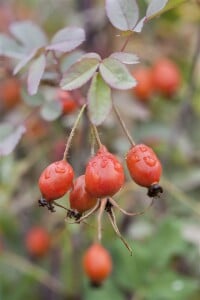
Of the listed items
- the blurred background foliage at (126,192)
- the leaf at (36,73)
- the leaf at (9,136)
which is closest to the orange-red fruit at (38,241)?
the blurred background foliage at (126,192)

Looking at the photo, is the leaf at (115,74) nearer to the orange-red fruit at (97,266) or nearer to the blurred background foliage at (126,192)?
the blurred background foliage at (126,192)

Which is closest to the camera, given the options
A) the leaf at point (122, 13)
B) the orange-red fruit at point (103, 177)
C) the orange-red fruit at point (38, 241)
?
the orange-red fruit at point (103, 177)

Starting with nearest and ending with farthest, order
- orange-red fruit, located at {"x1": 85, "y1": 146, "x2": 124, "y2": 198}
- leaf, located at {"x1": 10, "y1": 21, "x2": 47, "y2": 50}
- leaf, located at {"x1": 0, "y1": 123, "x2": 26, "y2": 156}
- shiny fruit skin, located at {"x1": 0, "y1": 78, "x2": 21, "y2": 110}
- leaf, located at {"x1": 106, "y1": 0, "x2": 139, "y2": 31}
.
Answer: orange-red fruit, located at {"x1": 85, "y1": 146, "x2": 124, "y2": 198} < leaf, located at {"x1": 106, "y1": 0, "x2": 139, "y2": 31} < leaf, located at {"x1": 0, "y1": 123, "x2": 26, "y2": 156} < leaf, located at {"x1": 10, "y1": 21, "x2": 47, "y2": 50} < shiny fruit skin, located at {"x1": 0, "y1": 78, "x2": 21, "y2": 110}

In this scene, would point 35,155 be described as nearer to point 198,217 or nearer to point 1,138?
point 198,217

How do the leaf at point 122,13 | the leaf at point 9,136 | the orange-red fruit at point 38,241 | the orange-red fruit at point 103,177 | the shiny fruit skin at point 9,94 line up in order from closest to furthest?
1. the orange-red fruit at point 103,177
2. the leaf at point 122,13
3. the leaf at point 9,136
4. the orange-red fruit at point 38,241
5. the shiny fruit skin at point 9,94

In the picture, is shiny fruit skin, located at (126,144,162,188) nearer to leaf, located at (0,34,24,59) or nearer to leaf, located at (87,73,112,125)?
leaf, located at (87,73,112,125)

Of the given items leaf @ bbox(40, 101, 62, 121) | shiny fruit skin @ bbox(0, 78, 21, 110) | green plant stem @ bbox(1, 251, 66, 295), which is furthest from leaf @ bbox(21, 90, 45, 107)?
shiny fruit skin @ bbox(0, 78, 21, 110)

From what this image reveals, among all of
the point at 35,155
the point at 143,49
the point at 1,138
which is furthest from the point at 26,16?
the point at 1,138
